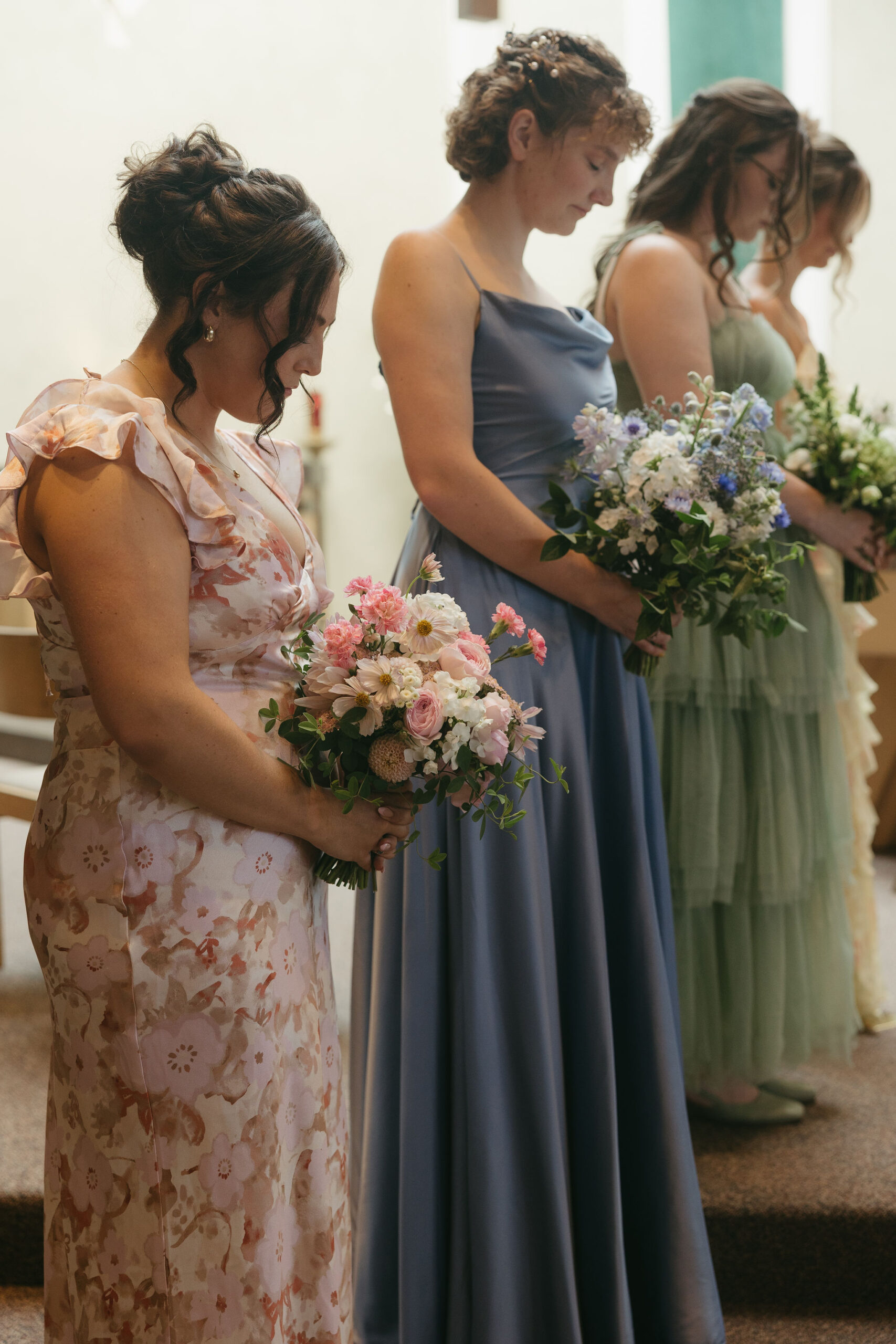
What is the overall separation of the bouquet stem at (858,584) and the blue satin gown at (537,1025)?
0.86 metres

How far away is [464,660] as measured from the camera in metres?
1.07

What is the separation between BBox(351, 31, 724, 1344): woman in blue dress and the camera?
1.47 metres

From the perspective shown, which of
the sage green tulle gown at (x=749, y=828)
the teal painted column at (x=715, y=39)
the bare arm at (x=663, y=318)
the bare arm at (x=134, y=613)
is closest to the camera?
the bare arm at (x=134, y=613)

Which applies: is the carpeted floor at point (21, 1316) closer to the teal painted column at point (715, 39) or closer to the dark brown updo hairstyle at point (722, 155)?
the dark brown updo hairstyle at point (722, 155)

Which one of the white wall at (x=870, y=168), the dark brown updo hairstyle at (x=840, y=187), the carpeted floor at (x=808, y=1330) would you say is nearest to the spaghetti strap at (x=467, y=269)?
the dark brown updo hairstyle at (x=840, y=187)

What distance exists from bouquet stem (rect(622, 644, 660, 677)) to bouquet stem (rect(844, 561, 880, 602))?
2.79 ft

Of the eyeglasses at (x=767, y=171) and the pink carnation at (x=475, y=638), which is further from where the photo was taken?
the eyeglasses at (x=767, y=171)

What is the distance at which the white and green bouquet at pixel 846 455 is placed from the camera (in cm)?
215

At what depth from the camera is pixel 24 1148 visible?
2.03 m

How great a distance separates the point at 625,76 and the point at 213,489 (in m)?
0.92

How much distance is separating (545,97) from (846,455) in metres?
0.95

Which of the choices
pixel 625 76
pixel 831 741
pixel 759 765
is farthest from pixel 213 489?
pixel 831 741

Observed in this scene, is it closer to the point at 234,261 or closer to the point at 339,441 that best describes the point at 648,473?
the point at 234,261

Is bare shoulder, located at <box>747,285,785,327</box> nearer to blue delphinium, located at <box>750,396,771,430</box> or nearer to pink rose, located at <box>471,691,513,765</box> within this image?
blue delphinium, located at <box>750,396,771,430</box>
